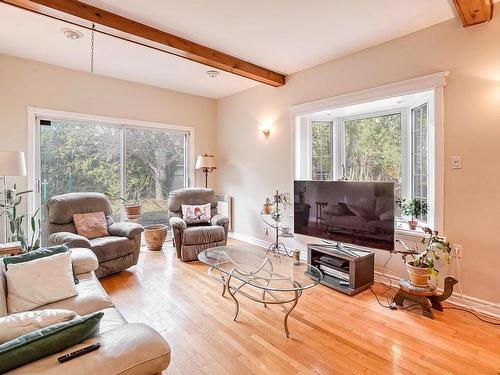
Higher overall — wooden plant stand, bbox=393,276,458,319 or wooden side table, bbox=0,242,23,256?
wooden side table, bbox=0,242,23,256

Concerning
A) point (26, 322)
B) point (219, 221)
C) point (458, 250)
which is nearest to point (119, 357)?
point (26, 322)

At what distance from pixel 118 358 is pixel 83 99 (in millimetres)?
4002

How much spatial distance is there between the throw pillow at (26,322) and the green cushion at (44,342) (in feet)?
0.22

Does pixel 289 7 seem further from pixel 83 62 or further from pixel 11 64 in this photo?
pixel 11 64

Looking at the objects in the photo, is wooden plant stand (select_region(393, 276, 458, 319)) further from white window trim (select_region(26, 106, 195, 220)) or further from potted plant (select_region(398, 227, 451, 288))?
white window trim (select_region(26, 106, 195, 220))

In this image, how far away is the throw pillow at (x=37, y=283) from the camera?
1721 mm

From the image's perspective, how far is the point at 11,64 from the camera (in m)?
3.48

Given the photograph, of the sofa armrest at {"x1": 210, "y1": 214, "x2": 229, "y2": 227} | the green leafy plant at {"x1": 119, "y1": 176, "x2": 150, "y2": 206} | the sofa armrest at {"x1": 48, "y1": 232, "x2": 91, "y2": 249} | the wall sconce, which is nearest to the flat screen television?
the sofa armrest at {"x1": 210, "y1": 214, "x2": 229, "y2": 227}

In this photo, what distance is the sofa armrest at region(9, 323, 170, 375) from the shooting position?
1.00 meters

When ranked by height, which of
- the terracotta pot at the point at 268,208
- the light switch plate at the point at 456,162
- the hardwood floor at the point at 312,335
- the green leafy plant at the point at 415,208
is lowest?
the hardwood floor at the point at 312,335

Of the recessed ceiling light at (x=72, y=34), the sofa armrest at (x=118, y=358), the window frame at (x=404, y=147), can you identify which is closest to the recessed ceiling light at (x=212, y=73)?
the window frame at (x=404, y=147)

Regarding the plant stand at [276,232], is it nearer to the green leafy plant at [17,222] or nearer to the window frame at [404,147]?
the window frame at [404,147]

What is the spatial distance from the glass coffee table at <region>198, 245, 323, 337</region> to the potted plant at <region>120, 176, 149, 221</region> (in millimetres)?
1902

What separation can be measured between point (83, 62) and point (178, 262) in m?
2.98
